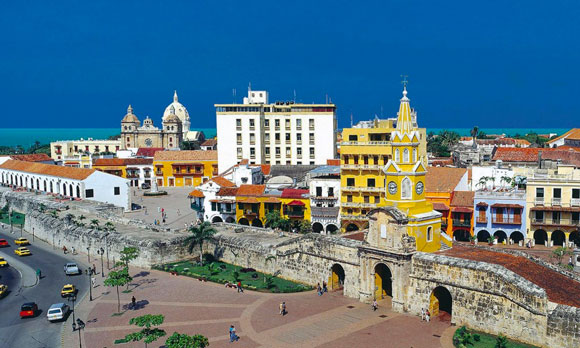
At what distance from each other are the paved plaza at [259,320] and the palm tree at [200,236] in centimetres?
709

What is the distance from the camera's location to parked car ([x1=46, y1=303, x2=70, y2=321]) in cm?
3875

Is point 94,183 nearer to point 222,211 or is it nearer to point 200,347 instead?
point 222,211

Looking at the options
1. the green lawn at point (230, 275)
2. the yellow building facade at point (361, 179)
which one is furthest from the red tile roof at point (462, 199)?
the green lawn at point (230, 275)

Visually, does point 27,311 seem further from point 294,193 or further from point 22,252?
point 294,193

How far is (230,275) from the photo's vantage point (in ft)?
160

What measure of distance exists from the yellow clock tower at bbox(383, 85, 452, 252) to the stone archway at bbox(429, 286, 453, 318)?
307 cm

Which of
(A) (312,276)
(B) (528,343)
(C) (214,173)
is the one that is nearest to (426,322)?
(B) (528,343)

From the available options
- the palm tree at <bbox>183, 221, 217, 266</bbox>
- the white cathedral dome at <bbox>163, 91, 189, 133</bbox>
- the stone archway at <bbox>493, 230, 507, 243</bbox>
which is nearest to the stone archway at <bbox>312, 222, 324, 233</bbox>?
the palm tree at <bbox>183, 221, 217, 266</bbox>

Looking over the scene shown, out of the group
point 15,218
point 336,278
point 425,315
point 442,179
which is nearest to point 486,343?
point 425,315

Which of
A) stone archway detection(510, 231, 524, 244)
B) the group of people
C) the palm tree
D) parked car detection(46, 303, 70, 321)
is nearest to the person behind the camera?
the group of people

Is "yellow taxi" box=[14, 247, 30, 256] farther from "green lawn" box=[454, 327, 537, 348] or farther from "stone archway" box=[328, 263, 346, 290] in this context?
"green lawn" box=[454, 327, 537, 348]

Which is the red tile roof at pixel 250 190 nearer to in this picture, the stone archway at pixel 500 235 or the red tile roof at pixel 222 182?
the red tile roof at pixel 222 182

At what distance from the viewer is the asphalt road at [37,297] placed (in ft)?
117

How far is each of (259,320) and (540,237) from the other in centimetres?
3367
